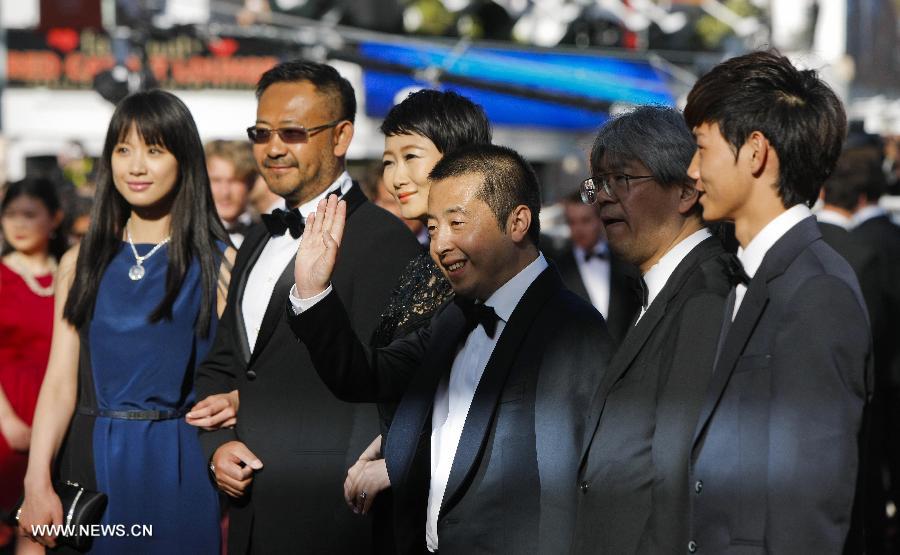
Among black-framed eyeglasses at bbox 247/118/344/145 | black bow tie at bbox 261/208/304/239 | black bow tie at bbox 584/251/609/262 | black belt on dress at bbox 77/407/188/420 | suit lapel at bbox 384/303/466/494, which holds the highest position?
black-framed eyeglasses at bbox 247/118/344/145

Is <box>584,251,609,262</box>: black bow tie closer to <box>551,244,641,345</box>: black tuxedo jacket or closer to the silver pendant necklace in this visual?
<box>551,244,641,345</box>: black tuxedo jacket

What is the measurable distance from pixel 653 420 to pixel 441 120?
1463 mm

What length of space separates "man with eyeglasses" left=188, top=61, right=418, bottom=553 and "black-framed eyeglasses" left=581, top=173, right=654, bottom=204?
88cm

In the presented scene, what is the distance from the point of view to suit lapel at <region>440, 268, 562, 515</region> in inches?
125

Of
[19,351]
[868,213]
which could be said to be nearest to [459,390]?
[19,351]

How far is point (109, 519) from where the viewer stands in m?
4.33

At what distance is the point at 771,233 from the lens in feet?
9.13

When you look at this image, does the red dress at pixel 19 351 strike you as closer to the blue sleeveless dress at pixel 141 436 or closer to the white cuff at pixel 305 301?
the blue sleeveless dress at pixel 141 436

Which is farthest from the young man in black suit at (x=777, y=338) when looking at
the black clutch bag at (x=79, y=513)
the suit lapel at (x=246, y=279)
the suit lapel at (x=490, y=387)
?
the black clutch bag at (x=79, y=513)

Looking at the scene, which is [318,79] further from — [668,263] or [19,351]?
[19,351]

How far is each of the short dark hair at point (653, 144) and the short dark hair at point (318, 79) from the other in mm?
1287

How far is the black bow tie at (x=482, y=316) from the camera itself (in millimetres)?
3279

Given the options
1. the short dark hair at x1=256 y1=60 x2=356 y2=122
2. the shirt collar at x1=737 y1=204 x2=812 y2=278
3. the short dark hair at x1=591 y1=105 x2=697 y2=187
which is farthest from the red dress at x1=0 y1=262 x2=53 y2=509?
the shirt collar at x1=737 y1=204 x2=812 y2=278

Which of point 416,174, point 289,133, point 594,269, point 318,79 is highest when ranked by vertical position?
point 318,79
